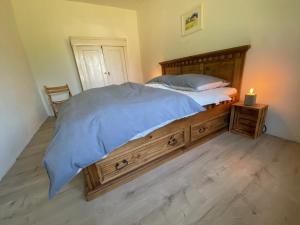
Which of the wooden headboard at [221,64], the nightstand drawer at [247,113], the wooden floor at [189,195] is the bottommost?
the wooden floor at [189,195]

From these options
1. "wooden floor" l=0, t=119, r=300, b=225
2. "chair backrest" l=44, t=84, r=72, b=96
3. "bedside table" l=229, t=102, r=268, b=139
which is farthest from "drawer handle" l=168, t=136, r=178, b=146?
"chair backrest" l=44, t=84, r=72, b=96

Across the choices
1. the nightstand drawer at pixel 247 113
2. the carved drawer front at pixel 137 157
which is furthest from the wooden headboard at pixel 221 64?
the carved drawer front at pixel 137 157

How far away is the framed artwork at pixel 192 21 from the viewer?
7.10 ft

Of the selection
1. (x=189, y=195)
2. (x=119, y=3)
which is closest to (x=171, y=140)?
(x=189, y=195)

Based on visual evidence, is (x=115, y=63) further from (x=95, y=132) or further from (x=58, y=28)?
(x=95, y=132)

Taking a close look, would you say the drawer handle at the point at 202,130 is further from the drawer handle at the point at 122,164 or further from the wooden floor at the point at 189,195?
the drawer handle at the point at 122,164

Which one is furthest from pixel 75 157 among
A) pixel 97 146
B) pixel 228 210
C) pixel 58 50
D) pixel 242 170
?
pixel 58 50

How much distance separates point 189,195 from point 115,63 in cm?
335

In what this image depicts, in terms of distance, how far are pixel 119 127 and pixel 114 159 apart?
11.4 inches

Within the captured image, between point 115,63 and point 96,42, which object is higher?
point 96,42

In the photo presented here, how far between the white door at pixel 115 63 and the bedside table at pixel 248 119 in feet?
9.26

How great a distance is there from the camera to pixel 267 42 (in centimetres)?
157

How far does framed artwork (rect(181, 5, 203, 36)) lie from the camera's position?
216 cm

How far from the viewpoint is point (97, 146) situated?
3.26 feet
